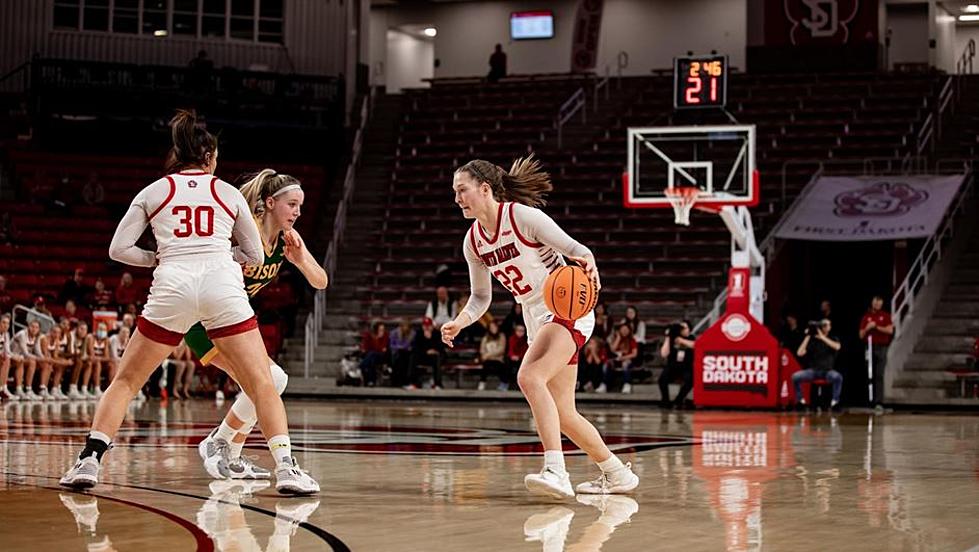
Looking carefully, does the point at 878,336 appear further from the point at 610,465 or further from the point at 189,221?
the point at 189,221

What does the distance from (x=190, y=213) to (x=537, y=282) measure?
5.70 ft

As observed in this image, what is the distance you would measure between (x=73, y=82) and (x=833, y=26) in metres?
17.0

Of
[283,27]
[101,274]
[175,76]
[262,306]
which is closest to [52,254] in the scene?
[101,274]

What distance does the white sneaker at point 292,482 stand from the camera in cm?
639

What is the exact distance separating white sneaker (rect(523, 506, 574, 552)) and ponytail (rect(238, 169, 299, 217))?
2275 mm

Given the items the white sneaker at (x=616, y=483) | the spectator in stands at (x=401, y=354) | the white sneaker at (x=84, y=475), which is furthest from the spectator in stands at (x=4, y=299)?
the white sneaker at (x=616, y=483)

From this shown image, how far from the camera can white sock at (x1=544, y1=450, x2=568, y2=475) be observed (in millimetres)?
6535

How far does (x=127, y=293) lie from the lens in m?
22.4

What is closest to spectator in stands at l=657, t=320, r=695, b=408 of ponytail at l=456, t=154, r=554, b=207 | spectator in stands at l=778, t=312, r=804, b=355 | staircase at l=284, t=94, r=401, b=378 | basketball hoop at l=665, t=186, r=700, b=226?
spectator in stands at l=778, t=312, r=804, b=355

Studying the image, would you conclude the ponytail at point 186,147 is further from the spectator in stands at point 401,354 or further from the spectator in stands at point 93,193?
the spectator in stands at point 93,193

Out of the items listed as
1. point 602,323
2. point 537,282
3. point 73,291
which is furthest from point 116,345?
point 537,282

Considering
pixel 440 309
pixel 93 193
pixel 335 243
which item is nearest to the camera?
pixel 440 309

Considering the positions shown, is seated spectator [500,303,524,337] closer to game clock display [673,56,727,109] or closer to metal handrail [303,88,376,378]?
metal handrail [303,88,376,378]

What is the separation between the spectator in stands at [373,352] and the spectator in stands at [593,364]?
3.43m
